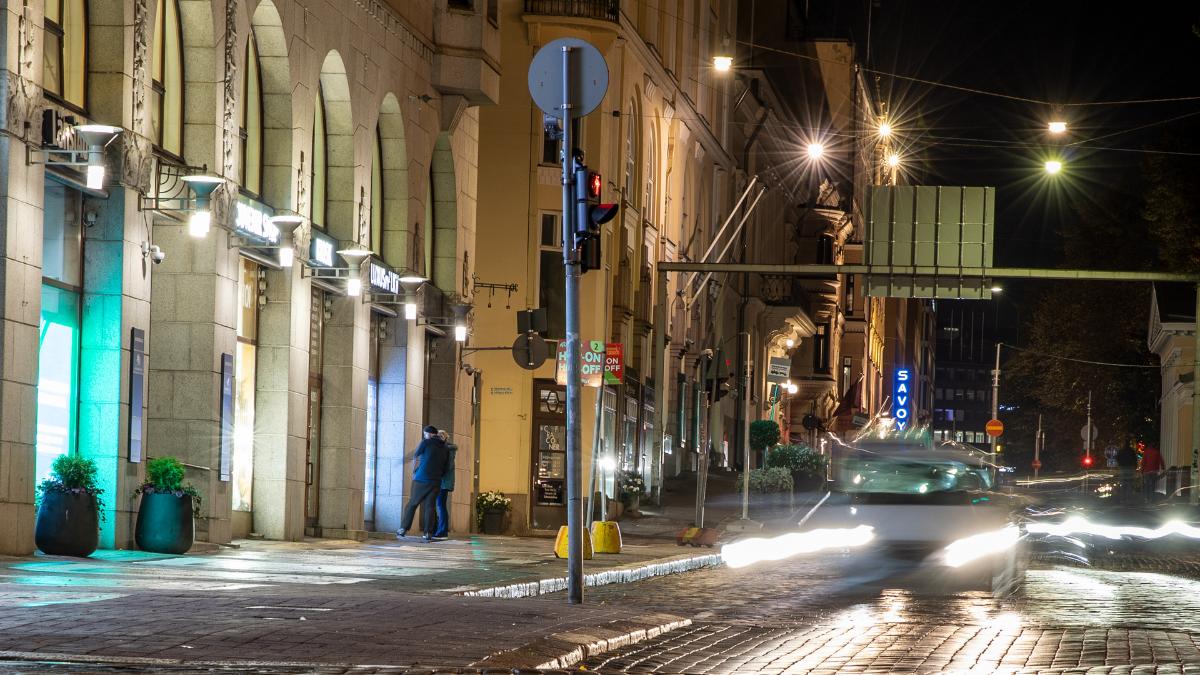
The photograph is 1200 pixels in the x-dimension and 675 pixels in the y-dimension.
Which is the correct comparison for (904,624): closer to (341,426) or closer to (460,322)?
(341,426)

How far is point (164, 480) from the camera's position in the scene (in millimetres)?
20891

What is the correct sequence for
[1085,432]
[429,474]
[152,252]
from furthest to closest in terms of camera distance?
[1085,432] < [429,474] < [152,252]

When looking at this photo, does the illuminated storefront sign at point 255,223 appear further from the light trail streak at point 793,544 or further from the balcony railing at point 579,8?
the balcony railing at point 579,8

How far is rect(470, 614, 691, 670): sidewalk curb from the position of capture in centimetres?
1093

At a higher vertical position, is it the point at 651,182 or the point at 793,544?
the point at 651,182

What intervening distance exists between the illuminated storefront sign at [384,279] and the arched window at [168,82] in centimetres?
619

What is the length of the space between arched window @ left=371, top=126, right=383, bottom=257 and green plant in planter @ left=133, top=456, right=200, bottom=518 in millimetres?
9732

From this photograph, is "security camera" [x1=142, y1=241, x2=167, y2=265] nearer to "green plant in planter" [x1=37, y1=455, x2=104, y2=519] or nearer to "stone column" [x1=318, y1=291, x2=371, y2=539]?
"green plant in planter" [x1=37, y1=455, x2=104, y2=519]

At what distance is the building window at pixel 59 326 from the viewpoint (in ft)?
65.3

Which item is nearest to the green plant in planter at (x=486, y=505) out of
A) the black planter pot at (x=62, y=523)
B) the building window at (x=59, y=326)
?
the building window at (x=59, y=326)

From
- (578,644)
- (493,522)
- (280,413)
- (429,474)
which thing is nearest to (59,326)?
(280,413)

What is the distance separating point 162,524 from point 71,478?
1.92m

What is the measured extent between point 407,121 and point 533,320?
375cm

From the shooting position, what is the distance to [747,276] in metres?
70.7
